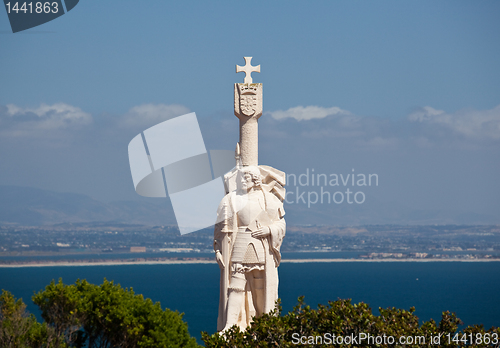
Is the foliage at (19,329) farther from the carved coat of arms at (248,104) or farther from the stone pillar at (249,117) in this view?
the carved coat of arms at (248,104)

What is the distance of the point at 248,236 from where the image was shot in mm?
14898

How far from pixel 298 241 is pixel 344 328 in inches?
5665

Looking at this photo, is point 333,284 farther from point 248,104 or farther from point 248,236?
point 248,104

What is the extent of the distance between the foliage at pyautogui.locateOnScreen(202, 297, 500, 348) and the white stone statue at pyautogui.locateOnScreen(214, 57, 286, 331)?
2670mm

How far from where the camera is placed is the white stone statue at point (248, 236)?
14.9 metres

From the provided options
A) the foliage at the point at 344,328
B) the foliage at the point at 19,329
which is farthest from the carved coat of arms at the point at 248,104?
the foliage at the point at 19,329

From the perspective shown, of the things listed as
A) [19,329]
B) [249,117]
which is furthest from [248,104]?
[19,329]

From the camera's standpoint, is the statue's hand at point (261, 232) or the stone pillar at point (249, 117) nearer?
the statue's hand at point (261, 232)

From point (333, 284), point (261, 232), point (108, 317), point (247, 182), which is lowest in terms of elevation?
point (333, 284)

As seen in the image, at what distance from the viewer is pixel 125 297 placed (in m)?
20.0

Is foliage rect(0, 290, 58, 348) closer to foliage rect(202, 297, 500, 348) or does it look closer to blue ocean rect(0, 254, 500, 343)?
foliage rect(202, 297, 500, 348)

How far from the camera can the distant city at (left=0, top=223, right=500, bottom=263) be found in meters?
140

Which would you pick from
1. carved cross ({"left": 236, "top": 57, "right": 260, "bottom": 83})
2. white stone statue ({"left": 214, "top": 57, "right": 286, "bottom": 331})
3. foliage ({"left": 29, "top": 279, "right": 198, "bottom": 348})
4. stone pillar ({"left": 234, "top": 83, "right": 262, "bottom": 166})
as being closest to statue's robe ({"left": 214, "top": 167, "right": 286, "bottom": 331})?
white stone statue ({"left": 214, "top": 57, "right": 286, "bottom": 331})

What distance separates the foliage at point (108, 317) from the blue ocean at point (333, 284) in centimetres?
3451
